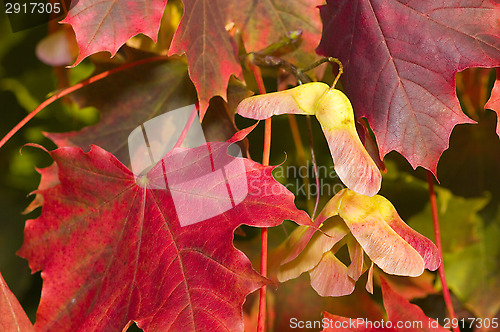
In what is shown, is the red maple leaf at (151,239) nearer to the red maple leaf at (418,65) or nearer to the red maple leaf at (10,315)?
the red maple leaf at (10,315)

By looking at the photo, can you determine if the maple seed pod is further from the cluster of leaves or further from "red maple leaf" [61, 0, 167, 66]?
"red maple leaf" [61, 0, 167, 66]

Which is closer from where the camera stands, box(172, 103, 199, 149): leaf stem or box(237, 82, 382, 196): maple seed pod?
box(237, 82, 382, 196): maple seed pod

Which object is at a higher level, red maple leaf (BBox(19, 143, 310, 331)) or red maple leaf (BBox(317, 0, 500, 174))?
red maple leaf (BBox(317, 0, 500, 174))

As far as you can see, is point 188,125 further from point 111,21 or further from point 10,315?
point 10,315

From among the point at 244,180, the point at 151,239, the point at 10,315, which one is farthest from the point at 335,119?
the point at 10,315

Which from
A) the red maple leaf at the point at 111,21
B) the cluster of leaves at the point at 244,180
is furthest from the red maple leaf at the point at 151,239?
the red maple leaf at the point at 111,21

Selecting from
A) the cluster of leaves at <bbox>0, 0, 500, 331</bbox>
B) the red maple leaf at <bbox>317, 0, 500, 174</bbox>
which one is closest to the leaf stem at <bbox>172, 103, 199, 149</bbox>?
the cluster of leaves at <bbox>0, 0, 500, 331</bbox>
